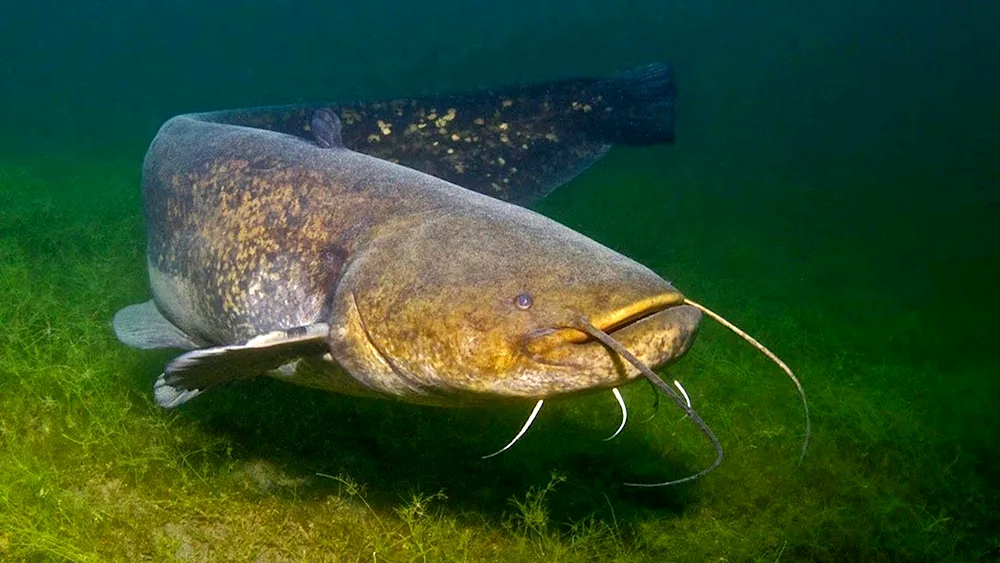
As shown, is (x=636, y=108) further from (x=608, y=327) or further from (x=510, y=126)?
(x=608, y=327)

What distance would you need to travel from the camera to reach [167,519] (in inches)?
109

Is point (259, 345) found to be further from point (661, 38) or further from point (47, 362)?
point (661, 38)

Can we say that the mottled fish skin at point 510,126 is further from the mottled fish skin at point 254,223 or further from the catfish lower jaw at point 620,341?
the catfish lower jaw at point 620,341

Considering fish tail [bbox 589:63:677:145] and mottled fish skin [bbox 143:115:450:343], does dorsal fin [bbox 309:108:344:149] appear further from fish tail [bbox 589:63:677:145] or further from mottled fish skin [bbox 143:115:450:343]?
fish tail [bbox 589:63:677:145]

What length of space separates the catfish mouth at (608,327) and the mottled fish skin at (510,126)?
2.28m

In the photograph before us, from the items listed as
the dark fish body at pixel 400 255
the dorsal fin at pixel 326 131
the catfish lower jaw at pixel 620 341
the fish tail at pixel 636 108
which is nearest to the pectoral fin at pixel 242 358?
the dark fish body at pixel 400 255

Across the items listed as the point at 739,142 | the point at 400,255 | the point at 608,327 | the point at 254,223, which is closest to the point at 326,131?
the point at 254,223

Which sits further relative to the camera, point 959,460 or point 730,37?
point 730,37

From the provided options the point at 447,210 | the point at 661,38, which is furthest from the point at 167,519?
the point at 661,38

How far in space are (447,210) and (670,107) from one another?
7.59 ft

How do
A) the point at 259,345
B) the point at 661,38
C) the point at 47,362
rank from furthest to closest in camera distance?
the point at 661,38 < the point at 47,362 < the point at 259,345

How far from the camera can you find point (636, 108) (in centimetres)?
397

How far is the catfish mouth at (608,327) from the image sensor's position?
1600mm

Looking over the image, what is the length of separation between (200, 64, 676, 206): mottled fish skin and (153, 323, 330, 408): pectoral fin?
6.16 ft
